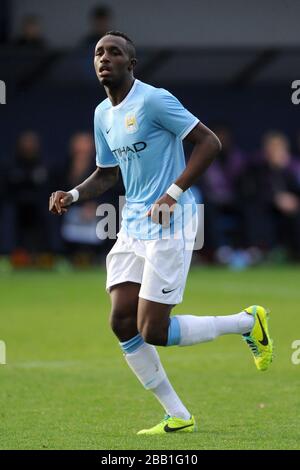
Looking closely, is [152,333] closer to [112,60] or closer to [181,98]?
[112,60]

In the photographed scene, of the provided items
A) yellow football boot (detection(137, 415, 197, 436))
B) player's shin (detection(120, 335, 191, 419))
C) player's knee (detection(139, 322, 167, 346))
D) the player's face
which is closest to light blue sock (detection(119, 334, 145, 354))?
player's shin (detection(120, 335, 191, 419))

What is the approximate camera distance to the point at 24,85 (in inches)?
885

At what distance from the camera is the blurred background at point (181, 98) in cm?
2108

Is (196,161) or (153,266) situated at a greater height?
(196,161)

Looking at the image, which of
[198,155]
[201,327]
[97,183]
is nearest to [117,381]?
[97,183]

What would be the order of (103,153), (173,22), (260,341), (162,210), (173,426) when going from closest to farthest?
(162,210) < (173,426) < (260,341) < (103,153) < (173,22)

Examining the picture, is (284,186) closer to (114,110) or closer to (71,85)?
(71,85)

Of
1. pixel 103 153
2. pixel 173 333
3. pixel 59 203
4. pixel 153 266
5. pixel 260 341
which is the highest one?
pixel 103 153

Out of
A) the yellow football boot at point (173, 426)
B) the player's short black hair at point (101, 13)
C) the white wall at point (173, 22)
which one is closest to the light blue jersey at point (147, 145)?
the yellow football boot at point (173, 426)

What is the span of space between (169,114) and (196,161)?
342mm

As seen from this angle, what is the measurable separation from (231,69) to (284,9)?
8.20 ft

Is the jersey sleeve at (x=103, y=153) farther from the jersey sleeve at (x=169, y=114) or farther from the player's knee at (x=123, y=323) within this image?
the player's knee at (x=123, y=323)

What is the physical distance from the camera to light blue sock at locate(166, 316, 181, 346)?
25.2 feet

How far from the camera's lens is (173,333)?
25.2 feet
